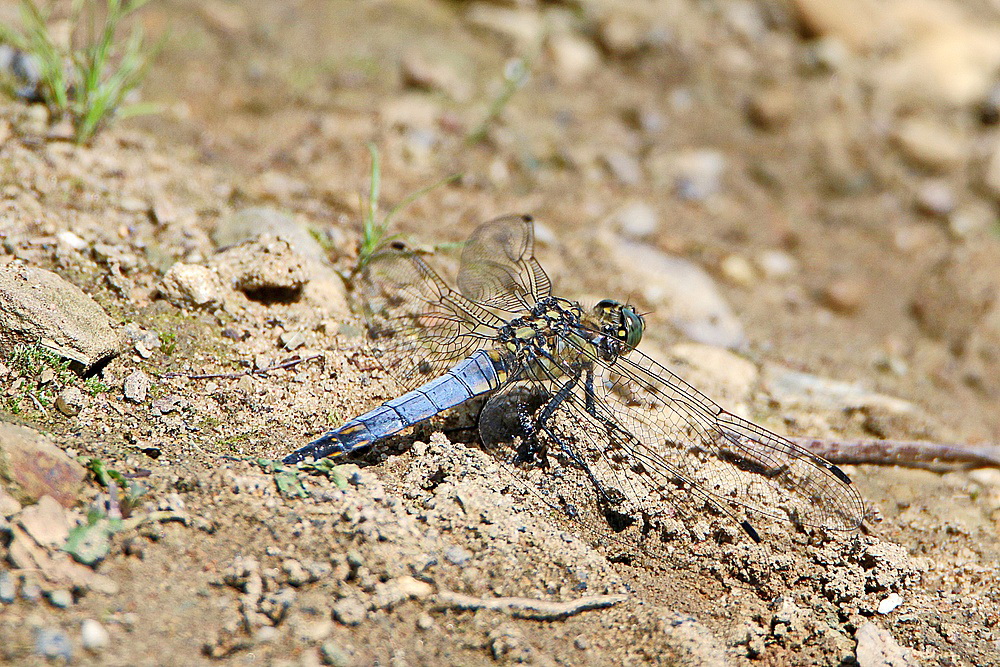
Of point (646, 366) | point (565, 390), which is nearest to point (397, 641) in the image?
point (565, 390)

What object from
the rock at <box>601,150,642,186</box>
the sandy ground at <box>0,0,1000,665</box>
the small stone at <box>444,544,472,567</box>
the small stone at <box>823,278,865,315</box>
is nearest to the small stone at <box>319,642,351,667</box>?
the sandy ground at <box>0,0,1000,665</box>

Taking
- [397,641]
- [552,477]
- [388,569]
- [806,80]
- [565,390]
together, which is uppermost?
[806,80]

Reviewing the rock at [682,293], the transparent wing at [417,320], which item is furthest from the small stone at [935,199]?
the transparent wing at [417,320]

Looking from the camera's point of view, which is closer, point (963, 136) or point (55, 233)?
point (55, 233)

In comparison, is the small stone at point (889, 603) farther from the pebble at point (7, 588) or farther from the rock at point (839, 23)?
the rock at point (839, 23)

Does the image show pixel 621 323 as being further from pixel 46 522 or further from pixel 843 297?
pixel 843 297

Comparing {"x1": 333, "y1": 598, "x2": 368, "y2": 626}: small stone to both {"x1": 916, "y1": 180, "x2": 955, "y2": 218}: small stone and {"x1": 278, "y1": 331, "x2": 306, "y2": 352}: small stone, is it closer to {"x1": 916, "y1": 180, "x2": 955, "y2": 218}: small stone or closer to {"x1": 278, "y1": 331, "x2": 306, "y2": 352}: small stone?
{"x1": 278, "y1": 331, "x2": 306, "y2": 352}: small stone

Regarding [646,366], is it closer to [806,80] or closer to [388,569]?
[388,569]
